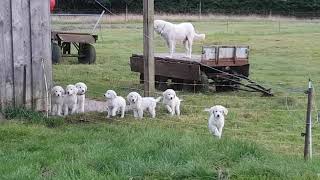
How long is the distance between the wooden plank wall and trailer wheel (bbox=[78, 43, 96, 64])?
36.9 feet

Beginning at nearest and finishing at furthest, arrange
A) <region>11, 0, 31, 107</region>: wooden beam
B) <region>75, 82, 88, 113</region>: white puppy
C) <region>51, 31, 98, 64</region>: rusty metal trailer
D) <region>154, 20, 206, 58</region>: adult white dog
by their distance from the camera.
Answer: <region>11, 0, 31, 107</region>: wooden beam, <region>75, 82, 88, 113</region>: white puppy, <region>154, 20, 206, 58</region>: adult white dog, <region>51, 31, 98, 64</region>: rusty metal trailer

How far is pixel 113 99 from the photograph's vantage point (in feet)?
36.3

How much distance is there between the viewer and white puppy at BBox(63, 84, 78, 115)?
11227 millimetres

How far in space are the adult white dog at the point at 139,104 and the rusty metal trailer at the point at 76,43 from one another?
35.1 ft

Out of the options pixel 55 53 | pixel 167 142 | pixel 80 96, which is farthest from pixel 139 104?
pixel 55 53

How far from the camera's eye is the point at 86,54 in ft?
74.5

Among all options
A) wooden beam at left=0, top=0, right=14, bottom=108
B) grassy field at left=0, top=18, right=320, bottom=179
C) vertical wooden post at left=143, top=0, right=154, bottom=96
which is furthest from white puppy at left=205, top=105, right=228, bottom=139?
vertical wooden post at left=143, top=0, right=154, bottom=96

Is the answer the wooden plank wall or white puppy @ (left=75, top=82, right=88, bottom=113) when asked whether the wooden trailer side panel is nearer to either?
white puppy @ (left=75, top=82, right=88, bottom=113)

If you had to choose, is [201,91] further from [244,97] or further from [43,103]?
[43,103]

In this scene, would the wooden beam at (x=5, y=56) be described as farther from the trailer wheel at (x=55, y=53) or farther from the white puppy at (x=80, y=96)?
the trailer wheel at (x=55, y=53)

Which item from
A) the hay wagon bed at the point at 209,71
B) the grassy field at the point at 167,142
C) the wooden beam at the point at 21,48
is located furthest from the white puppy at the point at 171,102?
the hay wagon bed at the point at 209,71

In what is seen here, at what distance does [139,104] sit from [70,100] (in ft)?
4.30

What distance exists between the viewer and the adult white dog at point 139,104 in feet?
36.2

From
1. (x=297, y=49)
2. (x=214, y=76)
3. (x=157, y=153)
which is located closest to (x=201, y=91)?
(x=214, y=76)
